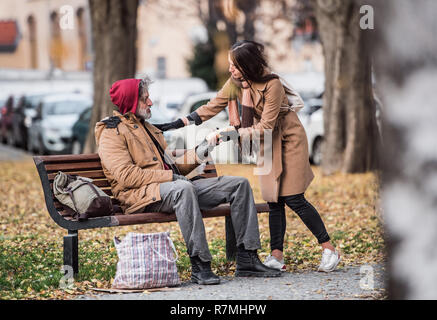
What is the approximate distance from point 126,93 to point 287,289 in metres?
1.83

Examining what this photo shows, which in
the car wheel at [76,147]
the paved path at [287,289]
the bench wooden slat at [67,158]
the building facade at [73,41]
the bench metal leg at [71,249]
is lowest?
the car wheel at [76,147]

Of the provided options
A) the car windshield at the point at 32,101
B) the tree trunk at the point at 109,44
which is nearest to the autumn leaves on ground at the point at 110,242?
the tree trunk at the point at 109,44

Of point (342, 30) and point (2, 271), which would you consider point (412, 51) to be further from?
→ point (342, 30)

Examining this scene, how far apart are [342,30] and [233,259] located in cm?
869

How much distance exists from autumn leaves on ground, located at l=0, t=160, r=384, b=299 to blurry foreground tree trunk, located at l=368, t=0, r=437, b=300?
2.51 metres

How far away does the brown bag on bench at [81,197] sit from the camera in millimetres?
5969

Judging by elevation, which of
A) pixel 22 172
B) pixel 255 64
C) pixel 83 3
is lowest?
pixel 22 172

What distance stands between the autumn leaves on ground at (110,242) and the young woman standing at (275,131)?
1.24 feet

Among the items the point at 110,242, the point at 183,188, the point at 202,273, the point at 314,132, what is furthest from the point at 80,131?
the point at 202,273

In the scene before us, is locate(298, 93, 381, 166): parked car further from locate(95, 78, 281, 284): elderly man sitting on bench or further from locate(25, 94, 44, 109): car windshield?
locate(95, 78, 281, 284): elderly man sitting on bench

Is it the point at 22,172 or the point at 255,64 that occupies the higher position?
the point at 255,64

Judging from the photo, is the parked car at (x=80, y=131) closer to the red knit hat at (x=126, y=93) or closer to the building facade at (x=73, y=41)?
the red knit hat at (x=126, y=93)
